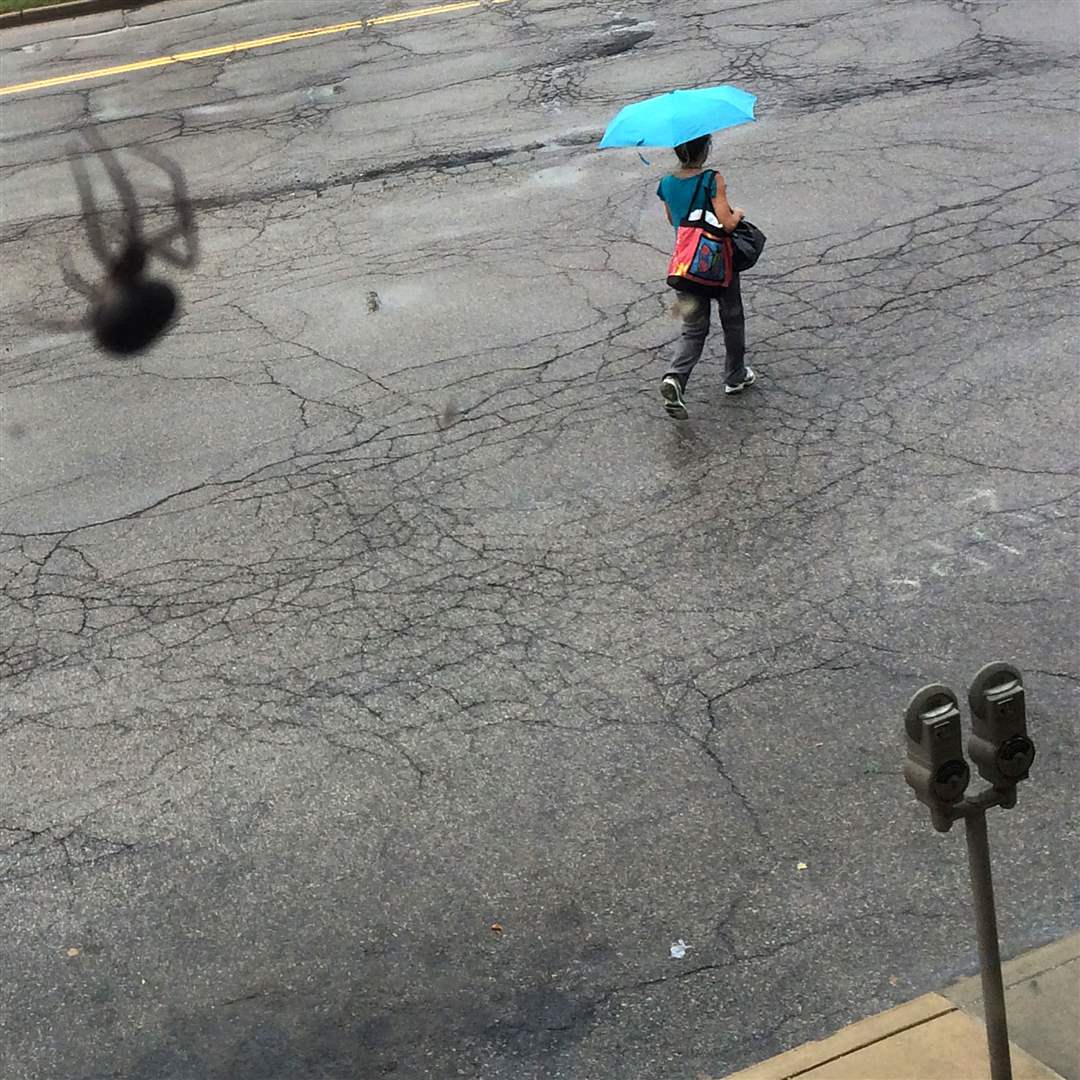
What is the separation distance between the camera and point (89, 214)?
440 inches

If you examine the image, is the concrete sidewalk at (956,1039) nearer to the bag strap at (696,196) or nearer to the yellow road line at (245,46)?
the bag strap at (696,196)

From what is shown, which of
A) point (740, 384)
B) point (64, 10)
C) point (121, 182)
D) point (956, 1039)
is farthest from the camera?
point (64, 10)

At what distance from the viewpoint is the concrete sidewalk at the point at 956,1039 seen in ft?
12.0

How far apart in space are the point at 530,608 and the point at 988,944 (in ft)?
9.61

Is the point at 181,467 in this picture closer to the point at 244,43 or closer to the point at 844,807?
the point at 844,807

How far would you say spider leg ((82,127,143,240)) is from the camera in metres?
10.9

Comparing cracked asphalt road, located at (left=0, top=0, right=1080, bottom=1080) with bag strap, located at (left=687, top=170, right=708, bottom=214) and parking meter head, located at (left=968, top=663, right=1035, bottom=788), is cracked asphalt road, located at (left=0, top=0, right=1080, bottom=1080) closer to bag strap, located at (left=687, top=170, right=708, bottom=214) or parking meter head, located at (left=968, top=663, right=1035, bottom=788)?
bag strap, located at (left=687, top=170, right=708, bottom=214)

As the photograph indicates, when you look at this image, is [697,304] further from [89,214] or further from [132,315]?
[89,214]

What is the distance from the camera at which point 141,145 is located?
1270cm

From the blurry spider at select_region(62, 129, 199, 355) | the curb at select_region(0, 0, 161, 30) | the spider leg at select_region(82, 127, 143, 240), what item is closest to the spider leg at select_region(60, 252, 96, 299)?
the blurry spider at select_region(62, 129, 199, 355)

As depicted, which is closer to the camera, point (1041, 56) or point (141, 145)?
point (1041, 56)

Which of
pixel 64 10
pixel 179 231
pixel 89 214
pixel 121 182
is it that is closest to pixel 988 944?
pixel 179 231

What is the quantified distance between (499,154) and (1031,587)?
22.7 ft

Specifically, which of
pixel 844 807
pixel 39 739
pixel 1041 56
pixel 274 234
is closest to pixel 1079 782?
pixel 844 807
